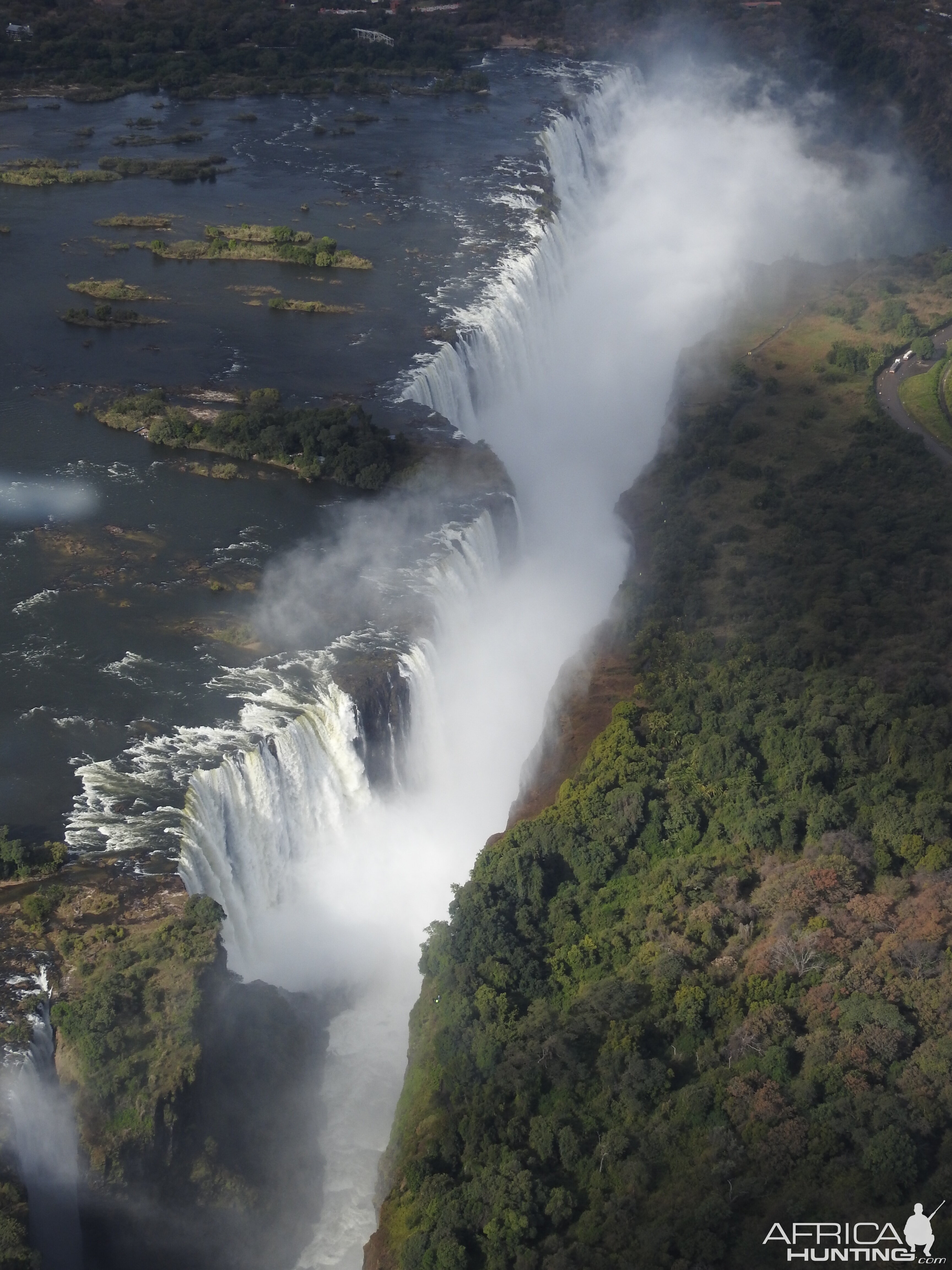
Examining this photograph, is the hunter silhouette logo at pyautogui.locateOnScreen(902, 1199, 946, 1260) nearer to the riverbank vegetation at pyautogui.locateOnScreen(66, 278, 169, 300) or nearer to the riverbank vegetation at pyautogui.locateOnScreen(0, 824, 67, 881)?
the riverbank vegetation at pyautogui.locateOnScreen(0, 824, 67, 881)

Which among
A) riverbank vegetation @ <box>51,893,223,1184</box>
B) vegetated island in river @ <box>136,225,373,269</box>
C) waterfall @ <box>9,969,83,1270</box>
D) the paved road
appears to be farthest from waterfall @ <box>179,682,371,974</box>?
the paved road

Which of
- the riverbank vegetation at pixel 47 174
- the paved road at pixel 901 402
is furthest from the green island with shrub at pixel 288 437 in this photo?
the riverbank vegetation at pixel 47 174

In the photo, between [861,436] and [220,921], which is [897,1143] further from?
[861,436]

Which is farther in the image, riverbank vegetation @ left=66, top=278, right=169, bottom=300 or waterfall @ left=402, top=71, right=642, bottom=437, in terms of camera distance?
riverbank vegetation @ left=66, top=278, right=169, bottom=300

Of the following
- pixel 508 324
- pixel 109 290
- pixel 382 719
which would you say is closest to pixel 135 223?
pixel 109 290

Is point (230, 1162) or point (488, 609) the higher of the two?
point (488, 609)

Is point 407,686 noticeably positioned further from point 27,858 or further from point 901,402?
point 901,402
